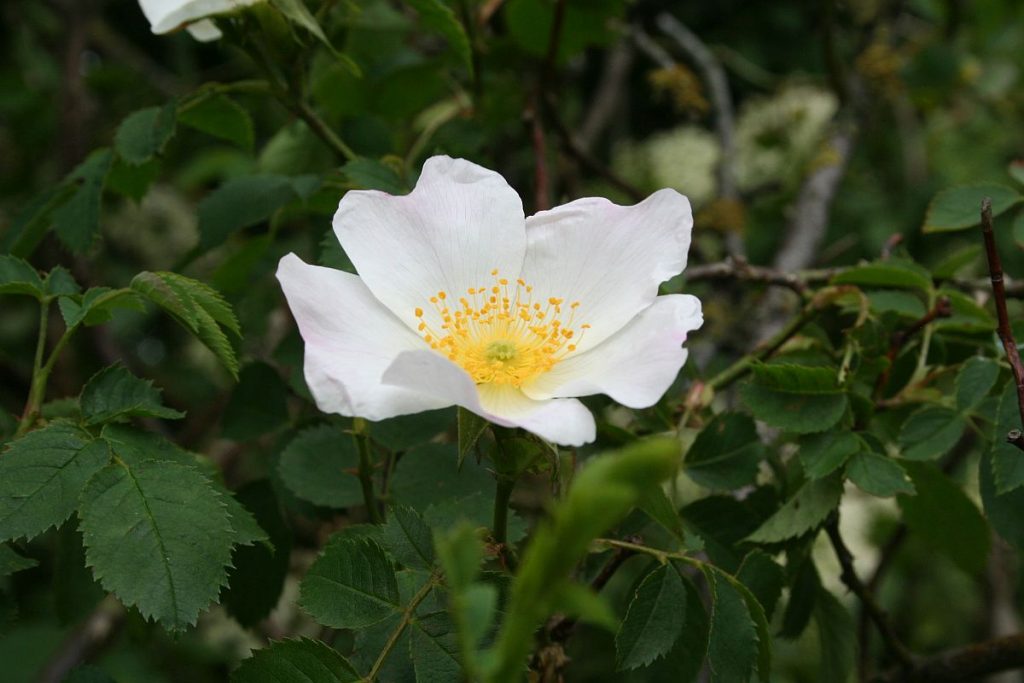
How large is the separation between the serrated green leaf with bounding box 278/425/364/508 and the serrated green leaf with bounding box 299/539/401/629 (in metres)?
0.18

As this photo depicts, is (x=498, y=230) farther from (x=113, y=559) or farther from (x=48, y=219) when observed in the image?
(x=48, y=219)

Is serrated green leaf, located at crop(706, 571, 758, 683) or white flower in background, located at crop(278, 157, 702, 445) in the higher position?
white flower in background, located at crop(278, 157, 702, 445)

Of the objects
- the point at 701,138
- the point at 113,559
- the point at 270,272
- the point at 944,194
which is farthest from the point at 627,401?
the point at 701,138

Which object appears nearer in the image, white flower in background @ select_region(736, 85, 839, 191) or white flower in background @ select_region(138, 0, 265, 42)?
white flower in background @ select_region(138, 0, 265, 42)

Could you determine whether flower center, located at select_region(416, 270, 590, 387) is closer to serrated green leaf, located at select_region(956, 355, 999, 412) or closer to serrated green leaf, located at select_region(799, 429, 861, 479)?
serrated green leaf, located at select_region(799, 429, 861, 479)

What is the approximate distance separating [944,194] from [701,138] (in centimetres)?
124

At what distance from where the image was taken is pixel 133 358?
2318 mm

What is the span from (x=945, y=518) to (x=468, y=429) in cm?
61

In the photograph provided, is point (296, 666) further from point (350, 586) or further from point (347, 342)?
point (347, 342)

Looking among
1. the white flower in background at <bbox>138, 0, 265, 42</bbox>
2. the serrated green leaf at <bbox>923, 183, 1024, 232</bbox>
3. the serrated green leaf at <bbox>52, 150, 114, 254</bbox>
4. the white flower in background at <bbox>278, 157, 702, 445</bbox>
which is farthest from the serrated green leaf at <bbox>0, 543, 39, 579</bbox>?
the serrated green leaf at <bbox>923, 183, 1024, 232</bbox>

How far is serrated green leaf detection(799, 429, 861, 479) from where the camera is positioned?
95 cm

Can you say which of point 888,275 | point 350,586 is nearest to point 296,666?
point 350,586

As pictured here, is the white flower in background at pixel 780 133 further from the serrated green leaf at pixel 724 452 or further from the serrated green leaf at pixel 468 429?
the serrated green leaf at pixel 468 429

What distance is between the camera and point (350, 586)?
0.83 meters
